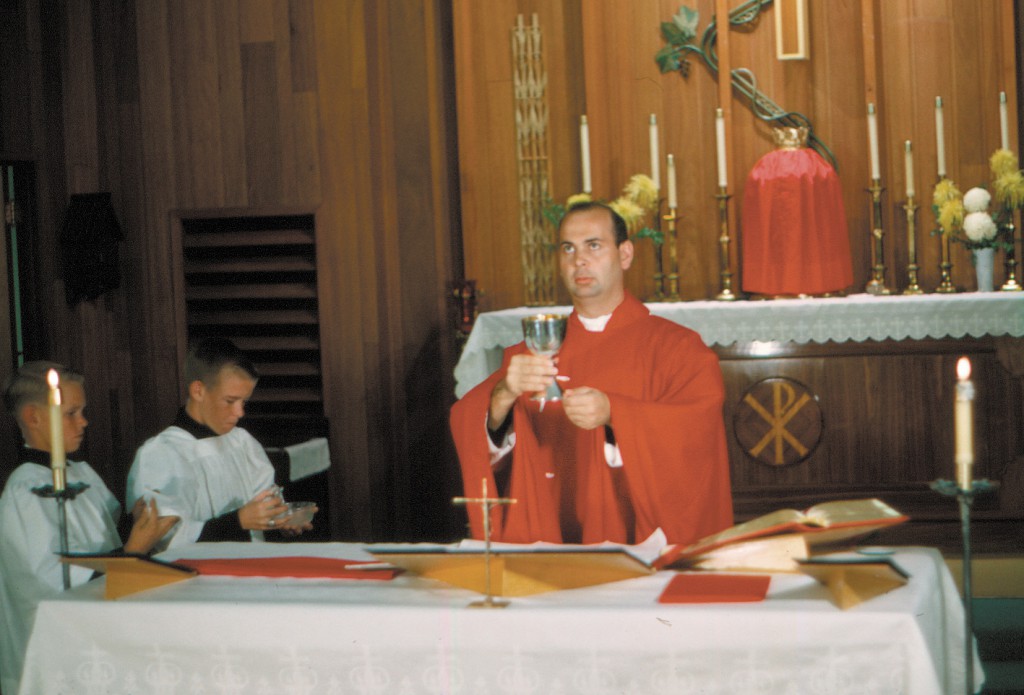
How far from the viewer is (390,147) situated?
6652 millimetres

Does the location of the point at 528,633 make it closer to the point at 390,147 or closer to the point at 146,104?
the point at 390,147

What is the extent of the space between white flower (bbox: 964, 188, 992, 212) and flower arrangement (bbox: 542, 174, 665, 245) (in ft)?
5.05

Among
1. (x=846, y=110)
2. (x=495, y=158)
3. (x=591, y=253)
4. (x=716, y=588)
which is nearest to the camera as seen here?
(x=716, y=588)

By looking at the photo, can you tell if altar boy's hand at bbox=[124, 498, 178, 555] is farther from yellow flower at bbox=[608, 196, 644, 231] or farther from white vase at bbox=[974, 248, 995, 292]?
white vase at bbox=[974, 248, 995, 292]

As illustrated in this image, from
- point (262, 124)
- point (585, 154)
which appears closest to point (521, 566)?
point (585, 154)

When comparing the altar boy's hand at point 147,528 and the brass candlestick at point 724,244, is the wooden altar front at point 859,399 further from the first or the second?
the altar boy's hand at point 147,528

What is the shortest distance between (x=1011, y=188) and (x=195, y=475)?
13.7ft

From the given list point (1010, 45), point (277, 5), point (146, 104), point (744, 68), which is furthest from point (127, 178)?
point (1010, 45)

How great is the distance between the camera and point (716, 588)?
2.25 metres

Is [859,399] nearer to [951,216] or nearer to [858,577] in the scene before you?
[951,216]

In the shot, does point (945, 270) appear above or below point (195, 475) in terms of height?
above

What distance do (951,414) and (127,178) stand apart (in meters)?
4.47

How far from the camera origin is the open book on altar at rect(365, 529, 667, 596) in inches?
90.7

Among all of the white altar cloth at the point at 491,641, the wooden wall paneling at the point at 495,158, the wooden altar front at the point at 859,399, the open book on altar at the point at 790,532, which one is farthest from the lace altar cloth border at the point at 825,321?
the white altar cloth at the point at 491,641
